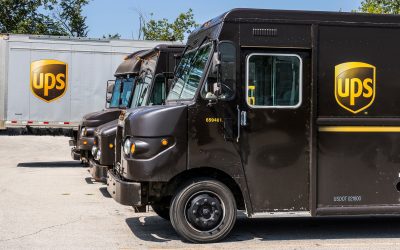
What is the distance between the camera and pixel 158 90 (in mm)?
11305

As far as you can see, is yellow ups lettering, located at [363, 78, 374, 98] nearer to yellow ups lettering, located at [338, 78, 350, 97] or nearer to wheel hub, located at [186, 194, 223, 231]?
yellow ups lettering, located at [338, 78, 350, 97]

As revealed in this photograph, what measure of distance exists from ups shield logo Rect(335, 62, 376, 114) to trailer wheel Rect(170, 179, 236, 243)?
1893mm

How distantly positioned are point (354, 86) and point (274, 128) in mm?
1184

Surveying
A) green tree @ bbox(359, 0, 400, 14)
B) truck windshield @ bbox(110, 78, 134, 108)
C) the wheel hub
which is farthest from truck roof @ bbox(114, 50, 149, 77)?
green tree @ bbox(359, 0, 400, 14)

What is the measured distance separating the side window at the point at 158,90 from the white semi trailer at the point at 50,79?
690 cm

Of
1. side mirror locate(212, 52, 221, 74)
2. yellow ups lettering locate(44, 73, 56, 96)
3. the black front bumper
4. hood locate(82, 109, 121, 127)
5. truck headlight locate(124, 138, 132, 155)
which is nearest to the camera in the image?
side mirror locate(212, 52, 221, 74)

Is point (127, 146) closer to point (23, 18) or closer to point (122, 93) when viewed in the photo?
point (122, 93)

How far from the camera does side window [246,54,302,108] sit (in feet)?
24.1

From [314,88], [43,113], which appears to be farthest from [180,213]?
[43,113]

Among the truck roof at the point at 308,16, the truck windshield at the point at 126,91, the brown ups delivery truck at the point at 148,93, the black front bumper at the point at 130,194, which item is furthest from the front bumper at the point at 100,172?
the truck roof at the point at 308,16

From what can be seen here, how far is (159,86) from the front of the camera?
11320 mm

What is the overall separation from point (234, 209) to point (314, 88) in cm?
182

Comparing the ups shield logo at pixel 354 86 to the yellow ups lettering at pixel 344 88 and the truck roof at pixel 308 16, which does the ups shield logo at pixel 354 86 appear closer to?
the yellow ups lettering at pixel 344 88

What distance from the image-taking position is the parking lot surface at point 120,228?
7.36 metres
